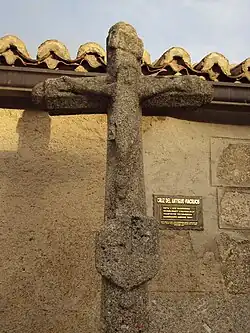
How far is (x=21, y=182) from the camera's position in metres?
3.51

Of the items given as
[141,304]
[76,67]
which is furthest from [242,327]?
[76,67]

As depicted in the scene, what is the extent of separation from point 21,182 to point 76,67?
88 centimetres

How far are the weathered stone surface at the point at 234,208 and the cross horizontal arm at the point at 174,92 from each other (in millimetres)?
1111

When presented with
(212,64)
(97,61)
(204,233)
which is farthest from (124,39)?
(204,233)

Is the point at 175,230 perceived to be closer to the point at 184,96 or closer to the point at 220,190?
the point at 220,190

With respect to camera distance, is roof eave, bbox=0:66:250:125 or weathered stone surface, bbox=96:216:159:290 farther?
roof eave, bbox=0:66:250:125

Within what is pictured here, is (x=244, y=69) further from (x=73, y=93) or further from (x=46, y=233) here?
(x=46, y=233)

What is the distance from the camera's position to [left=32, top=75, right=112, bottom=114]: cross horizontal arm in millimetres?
2729

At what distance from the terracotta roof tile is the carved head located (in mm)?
815

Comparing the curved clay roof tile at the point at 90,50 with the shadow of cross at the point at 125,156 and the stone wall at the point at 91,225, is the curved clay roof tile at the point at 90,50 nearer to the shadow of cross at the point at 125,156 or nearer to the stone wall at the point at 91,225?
the stone wall at the point at 91,225

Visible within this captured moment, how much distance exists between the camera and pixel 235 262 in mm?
3594

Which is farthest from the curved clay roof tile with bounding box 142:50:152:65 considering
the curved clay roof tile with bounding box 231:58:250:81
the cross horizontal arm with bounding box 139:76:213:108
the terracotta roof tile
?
the cross horizontal arm with bounding box 139:76:213:108

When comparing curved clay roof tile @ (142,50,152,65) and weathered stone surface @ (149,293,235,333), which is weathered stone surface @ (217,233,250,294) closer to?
weathered stone surface @ (149,293,235,333)

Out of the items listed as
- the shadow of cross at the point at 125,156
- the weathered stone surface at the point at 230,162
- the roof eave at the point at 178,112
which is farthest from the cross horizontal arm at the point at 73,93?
the weathered stone surface at the point at 230,162
